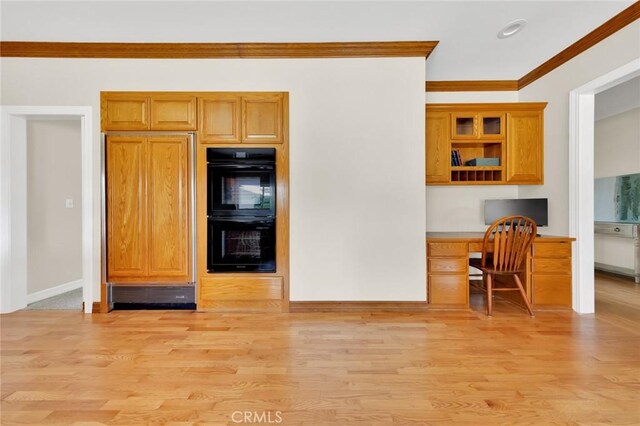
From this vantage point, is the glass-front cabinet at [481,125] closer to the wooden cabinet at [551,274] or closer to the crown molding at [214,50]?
the crown molding at [214,50]

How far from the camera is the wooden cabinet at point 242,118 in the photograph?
3.33 metres

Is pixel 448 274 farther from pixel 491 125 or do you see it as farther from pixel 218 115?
pixel 218 115

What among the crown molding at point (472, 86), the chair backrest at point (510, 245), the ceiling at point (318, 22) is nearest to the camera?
the ceiling at point (318, 22)

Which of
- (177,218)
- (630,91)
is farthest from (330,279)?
(630,91)

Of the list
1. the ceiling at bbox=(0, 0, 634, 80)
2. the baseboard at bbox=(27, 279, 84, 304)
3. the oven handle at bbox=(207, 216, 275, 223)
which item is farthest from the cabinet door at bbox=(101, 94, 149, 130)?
the baseboard at bbox=(27, 279, 84, 304)

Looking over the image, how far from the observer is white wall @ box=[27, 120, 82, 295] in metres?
3.77

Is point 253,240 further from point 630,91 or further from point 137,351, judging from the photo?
point 630,91

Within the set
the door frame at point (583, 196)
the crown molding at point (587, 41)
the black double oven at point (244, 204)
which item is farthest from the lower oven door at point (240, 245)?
the crown molding at point (587, 41)

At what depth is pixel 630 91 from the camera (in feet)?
14.1

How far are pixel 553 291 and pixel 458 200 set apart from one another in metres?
1.41

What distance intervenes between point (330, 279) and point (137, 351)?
1704 millimetres

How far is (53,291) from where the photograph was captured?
13.2 feet

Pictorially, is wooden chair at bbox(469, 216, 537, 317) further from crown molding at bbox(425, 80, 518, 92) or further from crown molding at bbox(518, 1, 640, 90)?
crown molding at bbox(425, 80, 518, 92)

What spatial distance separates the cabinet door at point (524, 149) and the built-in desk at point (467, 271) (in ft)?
2.79
